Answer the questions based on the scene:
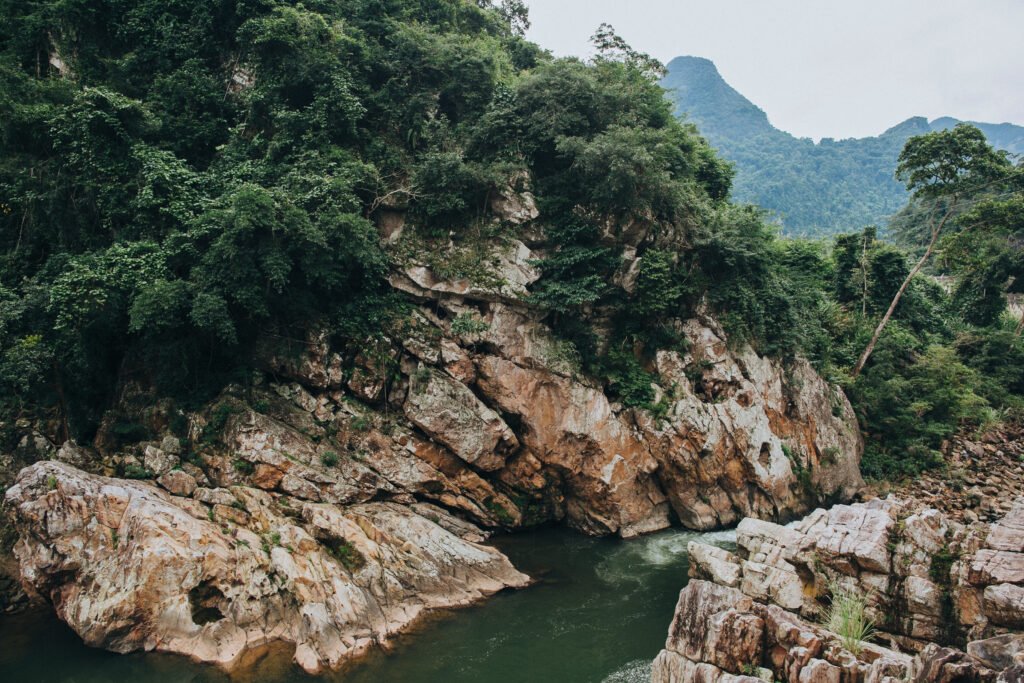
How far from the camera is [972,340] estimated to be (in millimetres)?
23703

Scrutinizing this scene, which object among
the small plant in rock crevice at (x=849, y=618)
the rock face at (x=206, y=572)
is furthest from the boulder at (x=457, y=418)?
the small plant in rock crevice at (x=849, y=618)

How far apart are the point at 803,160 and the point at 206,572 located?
9020 cm

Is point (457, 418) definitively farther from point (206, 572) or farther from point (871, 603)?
point (871, 603)

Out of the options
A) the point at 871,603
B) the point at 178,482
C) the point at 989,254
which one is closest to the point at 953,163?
the point at 989,254

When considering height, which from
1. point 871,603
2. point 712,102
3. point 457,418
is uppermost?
point 712,102

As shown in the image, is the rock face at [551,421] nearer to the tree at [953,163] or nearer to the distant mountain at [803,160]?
the tree at [953,163]

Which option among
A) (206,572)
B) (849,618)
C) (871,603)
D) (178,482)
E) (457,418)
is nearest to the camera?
(849,618)

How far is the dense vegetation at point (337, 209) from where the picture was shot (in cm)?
1366

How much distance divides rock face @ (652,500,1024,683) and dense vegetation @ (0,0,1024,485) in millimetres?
6834

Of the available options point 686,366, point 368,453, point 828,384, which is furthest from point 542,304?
point 828,384

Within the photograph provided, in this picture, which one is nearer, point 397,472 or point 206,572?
point 206,572

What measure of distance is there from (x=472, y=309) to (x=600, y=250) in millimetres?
4660

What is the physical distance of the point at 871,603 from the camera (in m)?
10.3

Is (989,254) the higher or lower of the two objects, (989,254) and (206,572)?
the higher
